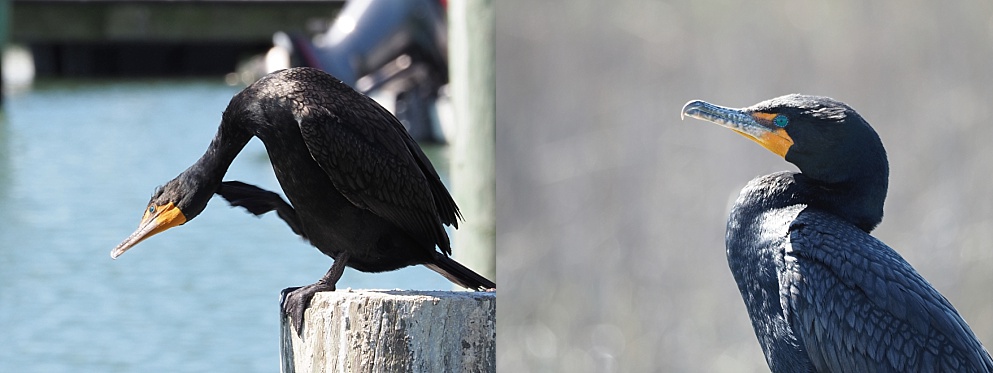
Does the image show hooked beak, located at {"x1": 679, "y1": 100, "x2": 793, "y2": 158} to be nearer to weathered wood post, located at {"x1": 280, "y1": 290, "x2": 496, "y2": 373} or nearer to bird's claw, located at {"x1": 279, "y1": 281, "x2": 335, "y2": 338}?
weathered wood post, located at {"x1": 280, "y1": 290, "x2": 496, "y2": 373}

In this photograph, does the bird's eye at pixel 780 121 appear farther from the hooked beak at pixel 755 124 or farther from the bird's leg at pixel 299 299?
the bird's leg at pixel 299 299

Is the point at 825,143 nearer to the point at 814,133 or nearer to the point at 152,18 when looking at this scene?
the point at 814,133

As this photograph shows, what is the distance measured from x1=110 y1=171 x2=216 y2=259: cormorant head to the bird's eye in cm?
116

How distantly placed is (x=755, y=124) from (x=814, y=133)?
4.1 inches

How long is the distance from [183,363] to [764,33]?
3782 mm

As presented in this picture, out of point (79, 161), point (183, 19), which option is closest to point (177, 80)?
point (183, 19)

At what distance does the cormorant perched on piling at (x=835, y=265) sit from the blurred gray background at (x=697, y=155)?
3.01 feet

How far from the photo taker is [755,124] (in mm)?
2295

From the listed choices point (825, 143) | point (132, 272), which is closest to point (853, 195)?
point (825, 143)

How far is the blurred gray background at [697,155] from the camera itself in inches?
133

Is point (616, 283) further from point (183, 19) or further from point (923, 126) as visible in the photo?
point (183, 19)

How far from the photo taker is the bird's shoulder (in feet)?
7.38

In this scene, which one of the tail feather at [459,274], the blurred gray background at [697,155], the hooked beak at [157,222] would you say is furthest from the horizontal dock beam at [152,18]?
the tail feather at [459,274]

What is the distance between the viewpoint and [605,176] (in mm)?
3477
